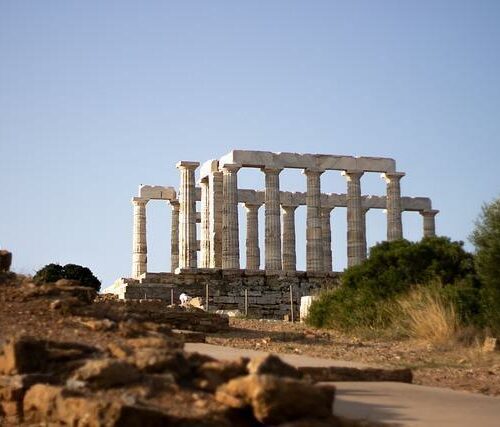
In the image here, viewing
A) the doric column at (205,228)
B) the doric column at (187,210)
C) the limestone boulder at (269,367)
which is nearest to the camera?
the limestone boulder at (269,367)

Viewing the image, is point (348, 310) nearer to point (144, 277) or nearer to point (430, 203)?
point (144, 277)

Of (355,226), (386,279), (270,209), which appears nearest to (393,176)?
(355,226)

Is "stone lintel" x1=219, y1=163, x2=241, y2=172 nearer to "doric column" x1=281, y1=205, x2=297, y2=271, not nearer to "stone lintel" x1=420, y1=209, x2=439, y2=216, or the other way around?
"doric column" x1=281, y1=205, x2=297, y2=271

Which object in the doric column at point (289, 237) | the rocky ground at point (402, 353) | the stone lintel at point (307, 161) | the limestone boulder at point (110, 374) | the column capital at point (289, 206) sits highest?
the stone lintel at point (307, 161)

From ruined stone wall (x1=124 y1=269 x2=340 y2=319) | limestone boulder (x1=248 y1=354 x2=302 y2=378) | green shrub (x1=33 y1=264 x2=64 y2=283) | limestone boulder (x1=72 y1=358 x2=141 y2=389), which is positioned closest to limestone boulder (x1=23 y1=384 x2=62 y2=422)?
limestone boulder (x1=72 y1=358 x2=141 y2=389)

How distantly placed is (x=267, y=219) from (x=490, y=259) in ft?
87.4

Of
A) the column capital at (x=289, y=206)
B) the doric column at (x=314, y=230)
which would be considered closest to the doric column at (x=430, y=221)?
the column capital at (x=289, y=206)

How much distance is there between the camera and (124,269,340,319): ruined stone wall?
123 ft

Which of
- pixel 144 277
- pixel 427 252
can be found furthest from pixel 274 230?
pixel 427 252

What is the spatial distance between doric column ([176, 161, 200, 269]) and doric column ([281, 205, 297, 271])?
17.1 ft

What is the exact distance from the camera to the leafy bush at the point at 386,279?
74.9 feet

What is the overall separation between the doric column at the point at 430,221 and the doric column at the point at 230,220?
1308cm

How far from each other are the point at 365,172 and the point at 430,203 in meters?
7.06

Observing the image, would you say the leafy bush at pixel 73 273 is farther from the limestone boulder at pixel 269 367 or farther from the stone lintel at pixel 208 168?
the limestone boulder at pixel 269 367
